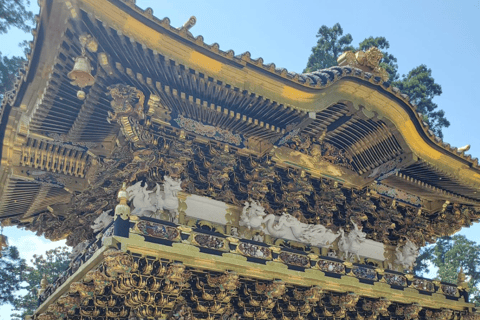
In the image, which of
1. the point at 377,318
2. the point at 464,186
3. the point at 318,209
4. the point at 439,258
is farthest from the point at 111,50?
the point at 439,258

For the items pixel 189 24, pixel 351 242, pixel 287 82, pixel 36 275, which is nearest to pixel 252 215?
pixel 287 82

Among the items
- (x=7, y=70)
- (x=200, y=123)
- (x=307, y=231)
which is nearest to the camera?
(x=200, y=123)

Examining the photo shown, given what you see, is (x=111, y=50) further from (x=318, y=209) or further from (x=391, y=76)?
(x=391, y=76)

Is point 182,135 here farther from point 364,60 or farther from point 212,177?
point 364,60

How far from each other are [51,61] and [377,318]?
9914 millimetres

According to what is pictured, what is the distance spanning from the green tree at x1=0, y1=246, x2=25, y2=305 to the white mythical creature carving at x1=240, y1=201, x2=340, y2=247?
1841 cm

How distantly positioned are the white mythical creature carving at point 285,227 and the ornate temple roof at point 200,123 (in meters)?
0.38

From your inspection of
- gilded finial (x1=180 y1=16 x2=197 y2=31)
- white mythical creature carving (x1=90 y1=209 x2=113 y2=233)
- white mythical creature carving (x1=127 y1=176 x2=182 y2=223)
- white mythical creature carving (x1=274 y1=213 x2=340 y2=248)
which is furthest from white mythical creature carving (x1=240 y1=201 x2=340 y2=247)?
gilded finial (x1=180 y1=16 x2=197 y2=31)

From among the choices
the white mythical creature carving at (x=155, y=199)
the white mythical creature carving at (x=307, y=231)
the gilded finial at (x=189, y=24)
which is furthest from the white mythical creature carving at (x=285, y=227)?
the gilded finial at (x=189, y=24)

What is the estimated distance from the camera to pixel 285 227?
39.9ft

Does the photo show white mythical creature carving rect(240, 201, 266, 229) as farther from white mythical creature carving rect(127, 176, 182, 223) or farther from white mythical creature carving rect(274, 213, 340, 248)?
white mythical creature carving rect(127, 176, 182, 223)

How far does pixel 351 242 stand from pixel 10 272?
64.6 ft

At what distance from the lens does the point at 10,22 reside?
2394 cm

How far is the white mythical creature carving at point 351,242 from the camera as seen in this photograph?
43.2ft
